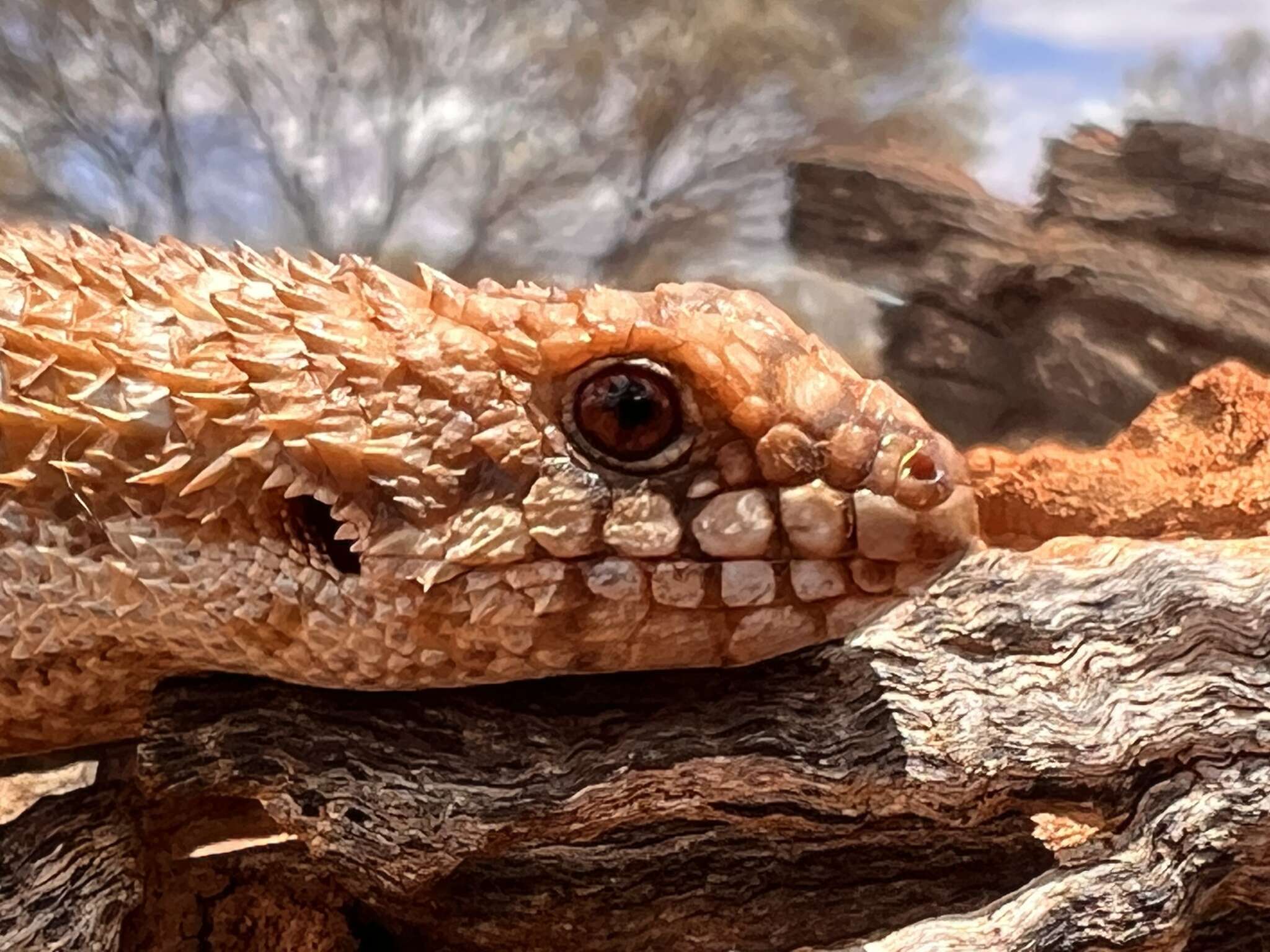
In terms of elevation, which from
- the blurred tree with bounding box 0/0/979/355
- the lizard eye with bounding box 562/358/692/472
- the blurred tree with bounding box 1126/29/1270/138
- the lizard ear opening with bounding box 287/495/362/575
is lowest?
the lizard ear opening with bounding box 287/495/362/575

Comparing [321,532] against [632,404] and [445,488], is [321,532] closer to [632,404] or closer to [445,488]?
[445,488]

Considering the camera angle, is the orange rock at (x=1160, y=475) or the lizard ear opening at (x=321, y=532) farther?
the orange rock at (x=1160, y=475)

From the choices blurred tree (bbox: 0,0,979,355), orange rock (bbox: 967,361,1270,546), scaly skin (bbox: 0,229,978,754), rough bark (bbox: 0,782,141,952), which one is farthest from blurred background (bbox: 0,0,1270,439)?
rough bark (bbox: 0,782,141,952)

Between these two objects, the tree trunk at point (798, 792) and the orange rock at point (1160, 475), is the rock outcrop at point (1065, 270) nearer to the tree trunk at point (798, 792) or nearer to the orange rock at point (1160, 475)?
the orange rock at point (1160, 475)

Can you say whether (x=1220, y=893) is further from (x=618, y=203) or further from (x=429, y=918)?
(x=618, y=203)

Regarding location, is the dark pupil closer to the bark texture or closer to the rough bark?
the bark texture

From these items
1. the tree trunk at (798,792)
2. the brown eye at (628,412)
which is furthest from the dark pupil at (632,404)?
the tree trunk at (798,792)

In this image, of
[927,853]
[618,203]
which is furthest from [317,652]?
[618,203]

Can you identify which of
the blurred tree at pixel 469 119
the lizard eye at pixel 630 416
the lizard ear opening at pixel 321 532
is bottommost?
the lizard ear opening at pixel 321 532
